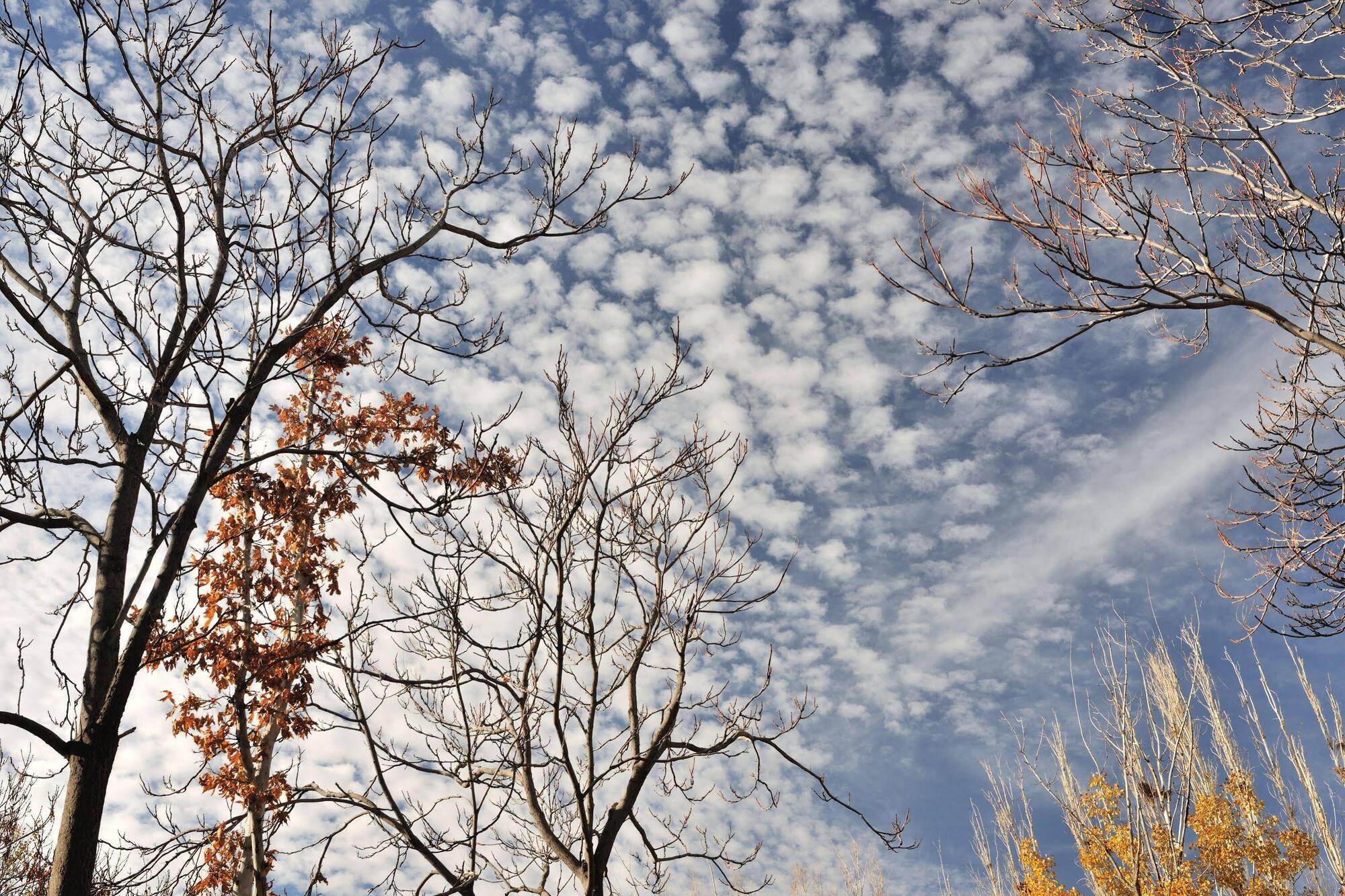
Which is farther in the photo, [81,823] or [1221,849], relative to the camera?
[1221,849]

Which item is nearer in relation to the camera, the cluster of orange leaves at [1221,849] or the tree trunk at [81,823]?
the tree trunk at [81,823]

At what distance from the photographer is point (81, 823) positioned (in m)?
2.77

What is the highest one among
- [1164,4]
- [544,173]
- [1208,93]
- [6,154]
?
[1164,4]

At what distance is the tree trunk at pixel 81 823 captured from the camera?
2688mm

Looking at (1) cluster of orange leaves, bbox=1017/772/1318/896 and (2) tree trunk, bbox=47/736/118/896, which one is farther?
(1) cluster of orange leaves, bbox=1017/772/1318/896

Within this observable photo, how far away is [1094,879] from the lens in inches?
547

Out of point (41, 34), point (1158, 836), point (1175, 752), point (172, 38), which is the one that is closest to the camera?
point (41, 34)

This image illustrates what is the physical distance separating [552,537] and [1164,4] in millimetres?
4992

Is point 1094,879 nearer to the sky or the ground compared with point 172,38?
nearer to the ground

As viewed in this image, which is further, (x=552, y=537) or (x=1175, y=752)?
(x=1175, y=752)

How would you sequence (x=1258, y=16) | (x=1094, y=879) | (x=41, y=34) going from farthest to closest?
(x=1094, y=879)
(x=1258, y=16)
(x=41, y=34)

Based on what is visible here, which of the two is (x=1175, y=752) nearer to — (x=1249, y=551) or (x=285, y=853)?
(x=1249, y=551)

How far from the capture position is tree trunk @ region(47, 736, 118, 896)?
269 cm

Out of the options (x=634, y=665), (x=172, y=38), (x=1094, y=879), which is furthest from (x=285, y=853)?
(x=1094, y=879)
